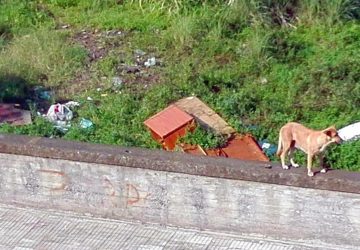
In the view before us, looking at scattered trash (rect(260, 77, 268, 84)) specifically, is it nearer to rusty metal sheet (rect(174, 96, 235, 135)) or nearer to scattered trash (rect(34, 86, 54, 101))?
rusty metal sheet (rect(174, 96, 235, 135))

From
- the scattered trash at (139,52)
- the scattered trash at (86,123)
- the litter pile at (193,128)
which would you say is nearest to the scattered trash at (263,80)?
the litter pile at (193,128)

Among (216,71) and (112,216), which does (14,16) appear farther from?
(112,216)

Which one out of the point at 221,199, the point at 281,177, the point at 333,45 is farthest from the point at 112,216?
the point at 333,45

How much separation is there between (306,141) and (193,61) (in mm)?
3263

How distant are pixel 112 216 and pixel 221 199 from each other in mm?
A: 971

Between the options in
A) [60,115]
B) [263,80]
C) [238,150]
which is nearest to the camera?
[238,150]

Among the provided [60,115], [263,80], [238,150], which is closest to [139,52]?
[263,80]

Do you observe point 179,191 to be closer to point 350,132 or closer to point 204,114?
point 204,114

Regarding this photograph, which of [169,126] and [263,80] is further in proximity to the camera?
[263,80]

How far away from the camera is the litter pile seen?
926cm

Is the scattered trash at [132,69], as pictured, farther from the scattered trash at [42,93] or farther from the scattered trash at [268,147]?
the scattered trash at [268,147]

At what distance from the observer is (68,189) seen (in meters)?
8.80

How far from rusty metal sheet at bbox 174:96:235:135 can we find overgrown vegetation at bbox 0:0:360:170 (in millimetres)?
112

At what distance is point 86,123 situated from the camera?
991cm
